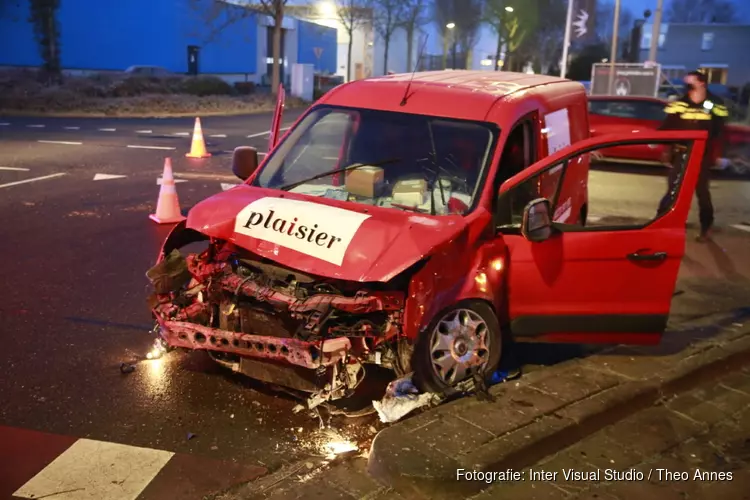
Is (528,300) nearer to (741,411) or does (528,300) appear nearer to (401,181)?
(401,181)

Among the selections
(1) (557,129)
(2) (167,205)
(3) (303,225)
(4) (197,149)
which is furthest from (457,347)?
(4) (197,149)

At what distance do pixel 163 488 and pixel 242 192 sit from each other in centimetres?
210

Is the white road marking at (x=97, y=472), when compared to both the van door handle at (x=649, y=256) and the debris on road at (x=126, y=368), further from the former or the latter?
the van door handle at (x=649, y=256)

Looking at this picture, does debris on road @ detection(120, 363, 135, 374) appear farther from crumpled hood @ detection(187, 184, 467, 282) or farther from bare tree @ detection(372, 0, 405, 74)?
bare tree @ detection(372, 0, 405, 74)

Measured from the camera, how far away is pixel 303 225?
4320 mm

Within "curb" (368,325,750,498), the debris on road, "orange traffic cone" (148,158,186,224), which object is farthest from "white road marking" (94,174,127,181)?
"curb" (368,325,750,498)

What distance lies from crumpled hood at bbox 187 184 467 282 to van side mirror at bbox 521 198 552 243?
1.35 feet

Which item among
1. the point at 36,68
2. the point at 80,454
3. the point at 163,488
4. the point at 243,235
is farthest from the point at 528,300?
the point at 36,68

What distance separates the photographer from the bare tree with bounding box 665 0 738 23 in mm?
95713

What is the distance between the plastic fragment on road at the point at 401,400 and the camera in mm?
4340

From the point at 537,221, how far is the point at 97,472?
9.63 feet

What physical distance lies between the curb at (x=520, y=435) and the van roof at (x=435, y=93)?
1.96 m

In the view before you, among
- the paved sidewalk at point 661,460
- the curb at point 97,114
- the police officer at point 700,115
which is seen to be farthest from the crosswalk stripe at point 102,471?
the curb at point 97,114

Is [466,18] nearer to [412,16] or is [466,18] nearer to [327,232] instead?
[412,16]
